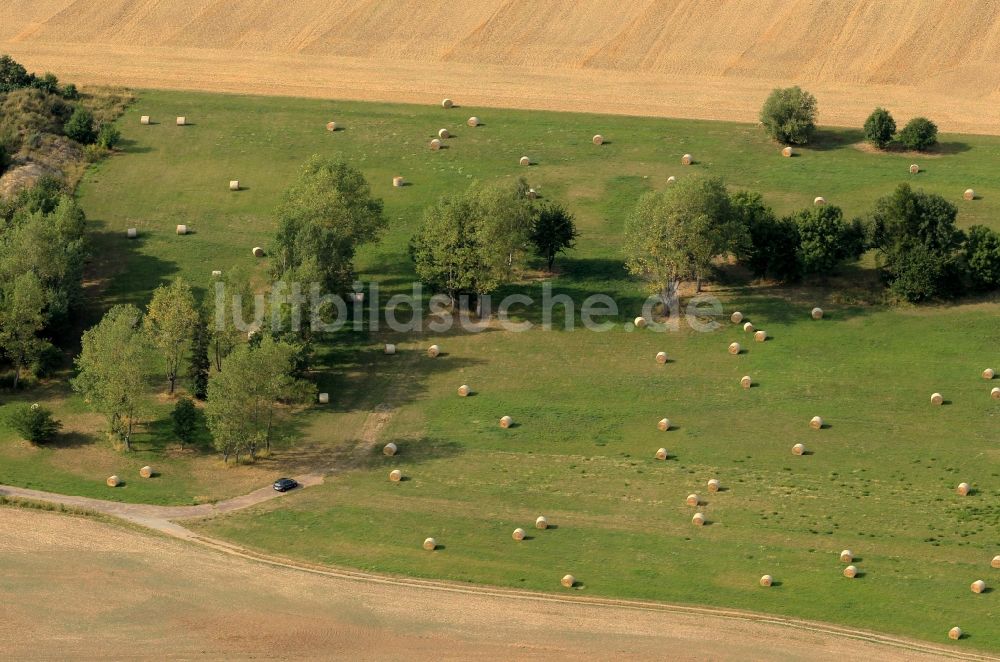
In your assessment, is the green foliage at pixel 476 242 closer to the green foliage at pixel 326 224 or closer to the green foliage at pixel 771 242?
the green foliage at pixel 326 224

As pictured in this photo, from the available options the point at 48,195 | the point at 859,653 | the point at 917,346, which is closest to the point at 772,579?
the point at 859,653

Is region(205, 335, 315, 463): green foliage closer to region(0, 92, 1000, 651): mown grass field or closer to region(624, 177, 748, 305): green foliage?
region(0, 92, 1000, 651): mown grass field

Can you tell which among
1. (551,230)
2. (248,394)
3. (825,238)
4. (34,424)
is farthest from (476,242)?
(34,424)

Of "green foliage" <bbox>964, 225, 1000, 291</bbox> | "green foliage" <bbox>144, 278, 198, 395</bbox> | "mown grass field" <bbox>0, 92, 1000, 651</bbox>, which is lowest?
"mown grass field" <bbox>0, 92, 1000, 651</bbox>

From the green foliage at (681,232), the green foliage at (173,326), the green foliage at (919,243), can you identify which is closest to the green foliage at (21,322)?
the green foliage at (173,326)

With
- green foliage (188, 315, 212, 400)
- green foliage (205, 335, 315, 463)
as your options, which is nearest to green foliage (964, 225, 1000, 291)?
green foliage (205, 335, 315, 463)

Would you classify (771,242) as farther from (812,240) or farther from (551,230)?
(551,230)
